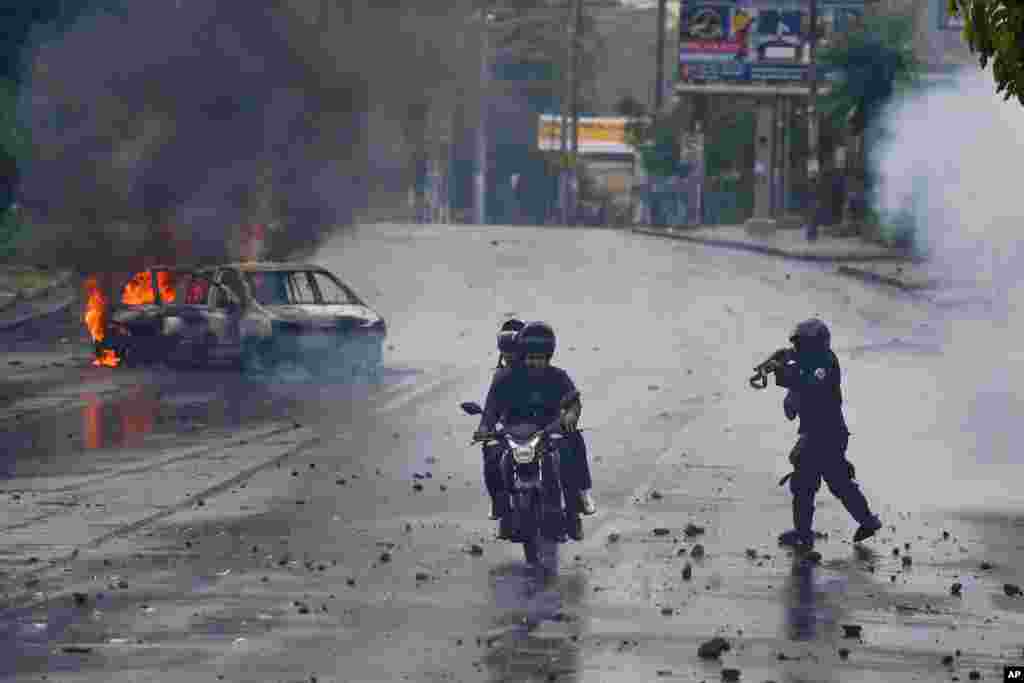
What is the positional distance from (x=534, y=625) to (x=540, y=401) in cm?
296

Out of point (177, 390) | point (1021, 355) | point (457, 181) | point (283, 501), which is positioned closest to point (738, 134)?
point (457, 181)

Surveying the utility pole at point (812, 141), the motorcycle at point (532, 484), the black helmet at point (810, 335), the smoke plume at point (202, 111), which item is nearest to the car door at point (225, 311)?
the smoke plume at point (202, 111)

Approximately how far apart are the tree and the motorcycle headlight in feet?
14.7

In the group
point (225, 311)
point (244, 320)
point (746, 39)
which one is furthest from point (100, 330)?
point (746, 39)

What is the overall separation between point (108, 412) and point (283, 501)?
7842 millimetres

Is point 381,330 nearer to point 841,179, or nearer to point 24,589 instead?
point 24,589

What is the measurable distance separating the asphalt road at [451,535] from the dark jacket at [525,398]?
86 centimetres

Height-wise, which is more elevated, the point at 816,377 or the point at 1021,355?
the point at 816,377

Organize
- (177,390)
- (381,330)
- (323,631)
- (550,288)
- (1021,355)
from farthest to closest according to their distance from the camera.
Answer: (550,288), (1021,355), (381,330), (177,390), (323,631)

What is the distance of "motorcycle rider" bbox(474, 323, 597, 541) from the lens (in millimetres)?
14477

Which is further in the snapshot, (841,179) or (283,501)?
(841,179)

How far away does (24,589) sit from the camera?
12.8m

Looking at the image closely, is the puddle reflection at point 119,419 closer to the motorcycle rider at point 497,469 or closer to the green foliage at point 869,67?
the motorcycle rider at point 497,469

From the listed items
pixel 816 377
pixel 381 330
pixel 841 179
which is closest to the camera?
pixel 816 377
